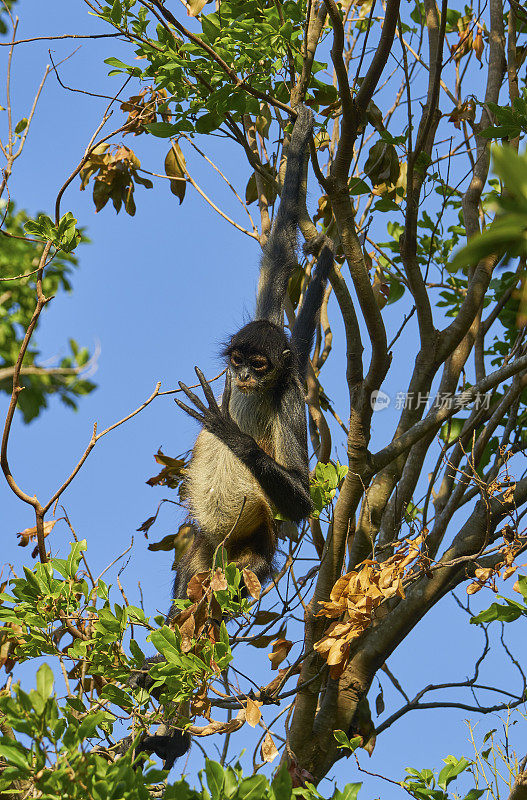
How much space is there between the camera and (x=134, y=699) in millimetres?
3135

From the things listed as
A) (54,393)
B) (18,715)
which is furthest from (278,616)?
(18,715)

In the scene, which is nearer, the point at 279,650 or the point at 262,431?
the point at 279,650

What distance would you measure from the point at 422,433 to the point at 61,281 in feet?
16.6

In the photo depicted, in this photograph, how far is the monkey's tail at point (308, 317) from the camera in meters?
5.07

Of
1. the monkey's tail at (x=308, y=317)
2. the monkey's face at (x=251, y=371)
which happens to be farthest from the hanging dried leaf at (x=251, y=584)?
the monkey's tail at (x=308, y=317)

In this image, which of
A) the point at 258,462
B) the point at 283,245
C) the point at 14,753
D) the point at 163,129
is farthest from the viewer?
the point at 283,245

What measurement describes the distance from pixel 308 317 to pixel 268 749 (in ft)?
9.42

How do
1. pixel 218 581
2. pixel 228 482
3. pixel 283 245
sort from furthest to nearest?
pixel 283 245, pixel 228 482, pixel 218 581

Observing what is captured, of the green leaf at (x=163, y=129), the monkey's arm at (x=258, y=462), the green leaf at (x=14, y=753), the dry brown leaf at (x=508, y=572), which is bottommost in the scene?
the green leaf at (x=14, y=753)

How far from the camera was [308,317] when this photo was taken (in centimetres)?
529

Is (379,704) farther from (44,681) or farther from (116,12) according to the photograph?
(116,12)

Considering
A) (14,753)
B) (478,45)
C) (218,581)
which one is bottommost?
(14,753)

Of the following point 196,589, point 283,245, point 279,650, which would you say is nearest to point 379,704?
point 279,650

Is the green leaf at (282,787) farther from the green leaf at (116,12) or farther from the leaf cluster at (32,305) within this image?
the green leaf at (116,12)
